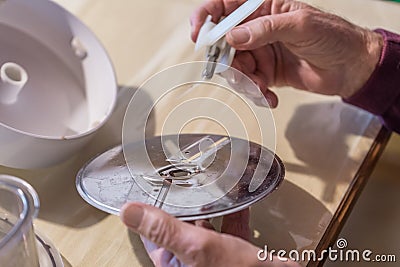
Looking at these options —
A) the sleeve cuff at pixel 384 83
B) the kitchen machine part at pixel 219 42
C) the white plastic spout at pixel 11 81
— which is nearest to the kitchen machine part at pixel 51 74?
the white plastic spout at pixel 11 81

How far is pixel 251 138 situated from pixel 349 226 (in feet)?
0.50

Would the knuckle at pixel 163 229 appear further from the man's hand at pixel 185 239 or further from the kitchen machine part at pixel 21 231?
the kitchen machine part at pixel 21 231

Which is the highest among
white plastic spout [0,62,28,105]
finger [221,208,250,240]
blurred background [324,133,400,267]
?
white plastic spout [0,62,28,105]

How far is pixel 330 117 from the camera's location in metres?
0.71

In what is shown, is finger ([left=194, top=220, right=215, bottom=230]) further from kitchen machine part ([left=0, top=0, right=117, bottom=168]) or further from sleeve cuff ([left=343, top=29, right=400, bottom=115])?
sleeve cuff ([left=343, top=29, right=400, bottom=115])

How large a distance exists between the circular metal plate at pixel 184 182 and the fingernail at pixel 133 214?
45 mm

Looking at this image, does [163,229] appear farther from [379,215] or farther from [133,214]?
[379,215]

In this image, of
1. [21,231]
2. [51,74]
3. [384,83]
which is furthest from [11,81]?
[384,83]

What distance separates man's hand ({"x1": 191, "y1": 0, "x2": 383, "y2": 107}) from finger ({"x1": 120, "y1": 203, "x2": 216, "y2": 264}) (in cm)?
23

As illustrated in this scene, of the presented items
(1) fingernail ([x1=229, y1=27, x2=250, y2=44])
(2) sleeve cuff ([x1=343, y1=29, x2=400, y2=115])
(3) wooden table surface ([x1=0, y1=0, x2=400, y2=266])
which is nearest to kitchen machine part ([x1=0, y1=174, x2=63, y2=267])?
(3) wooden table surface ([x1=0, y1=0, x2=400, y2=266])

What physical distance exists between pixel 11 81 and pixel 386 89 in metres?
0.39

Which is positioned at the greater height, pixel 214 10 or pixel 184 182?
pixel 214 10

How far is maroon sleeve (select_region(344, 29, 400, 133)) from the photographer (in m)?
0.67

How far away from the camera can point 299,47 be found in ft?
2.18
